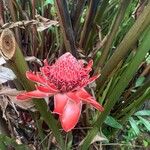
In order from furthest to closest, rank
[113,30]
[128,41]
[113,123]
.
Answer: [113,123] < [113,30] < [128,41]

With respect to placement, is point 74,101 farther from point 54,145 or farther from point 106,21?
point 106,21

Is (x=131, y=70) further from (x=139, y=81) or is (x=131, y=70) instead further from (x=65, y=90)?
(x=139, y=81)

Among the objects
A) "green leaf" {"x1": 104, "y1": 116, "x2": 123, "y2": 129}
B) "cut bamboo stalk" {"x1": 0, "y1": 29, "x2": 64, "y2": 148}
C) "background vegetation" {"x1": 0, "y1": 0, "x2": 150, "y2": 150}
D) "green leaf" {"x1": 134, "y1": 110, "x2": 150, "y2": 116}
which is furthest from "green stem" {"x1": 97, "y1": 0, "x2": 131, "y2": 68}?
"cut bamboo stalk" {"x1": 0, "y1": 29, "x2": 64, "y2": 148}

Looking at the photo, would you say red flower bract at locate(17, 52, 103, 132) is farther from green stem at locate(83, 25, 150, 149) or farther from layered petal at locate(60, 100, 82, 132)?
green stem at locate(83, 25, 150, 149)

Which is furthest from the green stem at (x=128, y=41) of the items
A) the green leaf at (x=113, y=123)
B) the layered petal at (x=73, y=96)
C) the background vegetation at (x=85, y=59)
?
the layered petal at (x=73, y=96)

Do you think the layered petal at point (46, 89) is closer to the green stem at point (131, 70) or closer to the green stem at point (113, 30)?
the green stem at point (131, 70)

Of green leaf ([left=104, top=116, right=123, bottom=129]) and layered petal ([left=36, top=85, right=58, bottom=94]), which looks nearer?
layered petal ([left=36, top=85, right=58, bottom=94])

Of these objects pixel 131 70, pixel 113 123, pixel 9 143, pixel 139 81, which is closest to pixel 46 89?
pixel 131 70
